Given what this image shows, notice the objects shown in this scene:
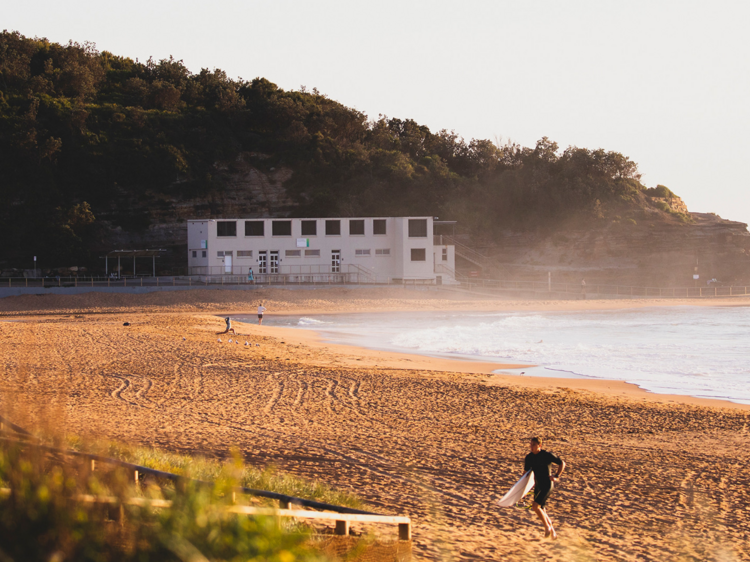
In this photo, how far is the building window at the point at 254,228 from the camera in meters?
49.0

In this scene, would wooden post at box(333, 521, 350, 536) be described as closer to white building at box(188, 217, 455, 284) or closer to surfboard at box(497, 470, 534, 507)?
surfboard at box(497, 470, 534, 507)

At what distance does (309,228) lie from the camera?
4969cm

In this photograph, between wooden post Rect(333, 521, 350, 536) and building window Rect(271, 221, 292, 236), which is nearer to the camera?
wooden post Rect(333, 521, 350, 536)

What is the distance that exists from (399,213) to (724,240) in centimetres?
3197

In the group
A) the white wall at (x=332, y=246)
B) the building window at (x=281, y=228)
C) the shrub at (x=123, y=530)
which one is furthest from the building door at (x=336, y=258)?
the shrub at (x=123, y=530)

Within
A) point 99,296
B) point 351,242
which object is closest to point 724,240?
point 351,242

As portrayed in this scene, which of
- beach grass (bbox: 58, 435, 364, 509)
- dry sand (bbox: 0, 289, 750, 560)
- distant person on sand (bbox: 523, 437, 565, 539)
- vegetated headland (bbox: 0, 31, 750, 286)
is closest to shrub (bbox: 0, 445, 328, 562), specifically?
dry sand (bbox: 0, 289, 750, 560)

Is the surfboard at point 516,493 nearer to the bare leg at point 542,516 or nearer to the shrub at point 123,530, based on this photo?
the bare leg at point 542,516

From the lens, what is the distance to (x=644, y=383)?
639 inches

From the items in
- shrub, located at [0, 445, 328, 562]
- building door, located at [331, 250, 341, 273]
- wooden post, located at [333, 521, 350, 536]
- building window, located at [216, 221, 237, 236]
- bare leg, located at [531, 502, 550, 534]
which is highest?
building window, located at [216, 221, 237, 236]

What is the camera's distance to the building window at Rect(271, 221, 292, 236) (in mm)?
Result: 49156

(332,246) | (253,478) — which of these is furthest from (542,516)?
(332,246)

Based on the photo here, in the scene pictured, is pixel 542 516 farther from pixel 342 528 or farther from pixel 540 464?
pixel 342 528

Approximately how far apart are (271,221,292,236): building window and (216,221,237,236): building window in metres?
2.95
